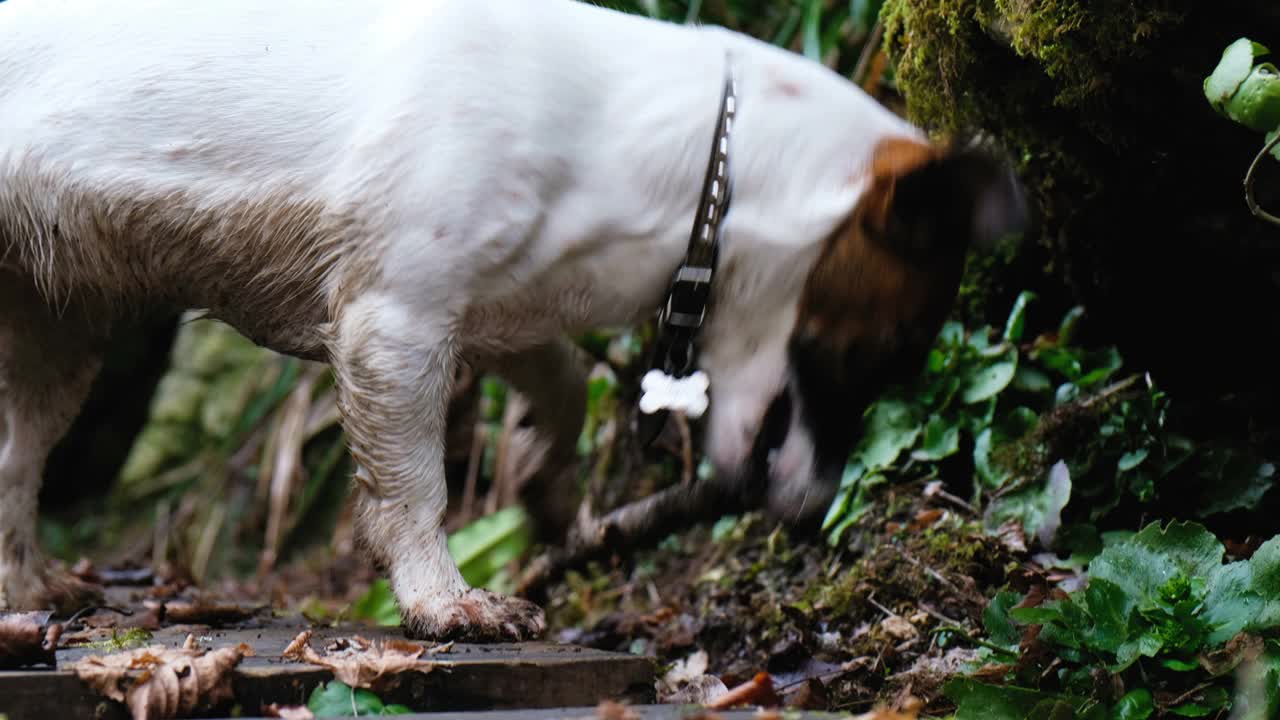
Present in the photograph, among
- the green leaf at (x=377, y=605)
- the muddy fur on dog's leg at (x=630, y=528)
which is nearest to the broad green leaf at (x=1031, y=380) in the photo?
the muddy fur on dog's leg at (x=630, y=528)

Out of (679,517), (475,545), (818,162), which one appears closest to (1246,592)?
(818,162)

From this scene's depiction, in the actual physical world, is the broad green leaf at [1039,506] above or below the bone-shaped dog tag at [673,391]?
below

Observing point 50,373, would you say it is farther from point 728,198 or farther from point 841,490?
point 841,490

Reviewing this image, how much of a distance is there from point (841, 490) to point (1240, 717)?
60.7 inches

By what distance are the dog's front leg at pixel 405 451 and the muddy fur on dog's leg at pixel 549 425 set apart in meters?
0.51

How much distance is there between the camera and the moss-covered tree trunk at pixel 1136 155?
2211mm

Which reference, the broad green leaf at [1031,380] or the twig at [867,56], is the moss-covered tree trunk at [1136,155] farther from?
the twig at [867,56]

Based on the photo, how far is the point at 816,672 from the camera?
105 inches

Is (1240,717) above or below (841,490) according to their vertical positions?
above

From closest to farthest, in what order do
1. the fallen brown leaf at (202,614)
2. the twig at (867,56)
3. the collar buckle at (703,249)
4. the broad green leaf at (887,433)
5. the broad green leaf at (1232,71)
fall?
the broad green leaf at (1232,71), the collar buckle at (703,249), the fallen brown leaf at (202,614), the broad green leaf at (887,433), the twig at (867,56)

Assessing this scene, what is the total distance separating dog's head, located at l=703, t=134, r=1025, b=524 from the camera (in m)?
2.42

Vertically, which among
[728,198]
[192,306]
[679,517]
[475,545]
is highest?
[728,198]

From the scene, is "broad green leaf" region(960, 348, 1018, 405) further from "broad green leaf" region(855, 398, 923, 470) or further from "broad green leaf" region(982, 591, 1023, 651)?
"broad green leaf" region(982, 591, 1023, 651)

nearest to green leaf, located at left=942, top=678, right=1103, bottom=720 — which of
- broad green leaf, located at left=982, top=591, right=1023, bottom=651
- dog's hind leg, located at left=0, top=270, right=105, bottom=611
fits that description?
broad green leaf, located at left=982, top=591, right=1023, bottom=651
